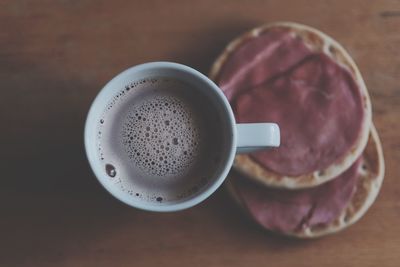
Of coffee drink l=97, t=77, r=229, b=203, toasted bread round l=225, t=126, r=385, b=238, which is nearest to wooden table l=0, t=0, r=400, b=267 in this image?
toasted bread round l=225, t=126, r=385, b=238

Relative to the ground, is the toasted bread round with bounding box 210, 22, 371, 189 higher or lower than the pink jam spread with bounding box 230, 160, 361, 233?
higher

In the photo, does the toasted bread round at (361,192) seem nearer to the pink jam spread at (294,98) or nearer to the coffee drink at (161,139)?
the pink jam spread at (294,98)

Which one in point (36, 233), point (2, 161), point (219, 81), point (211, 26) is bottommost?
point (36, 233)

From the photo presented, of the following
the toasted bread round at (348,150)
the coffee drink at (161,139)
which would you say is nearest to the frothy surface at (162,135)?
the coffee drink at (161,139)

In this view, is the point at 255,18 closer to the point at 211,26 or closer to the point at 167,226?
the point at 211,26

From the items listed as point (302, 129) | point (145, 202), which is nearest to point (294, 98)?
point (302, 129)

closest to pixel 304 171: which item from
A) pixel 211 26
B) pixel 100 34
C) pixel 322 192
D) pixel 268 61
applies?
pixel 322 192

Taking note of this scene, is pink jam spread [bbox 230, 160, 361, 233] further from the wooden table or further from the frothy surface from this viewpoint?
the frothy surface
